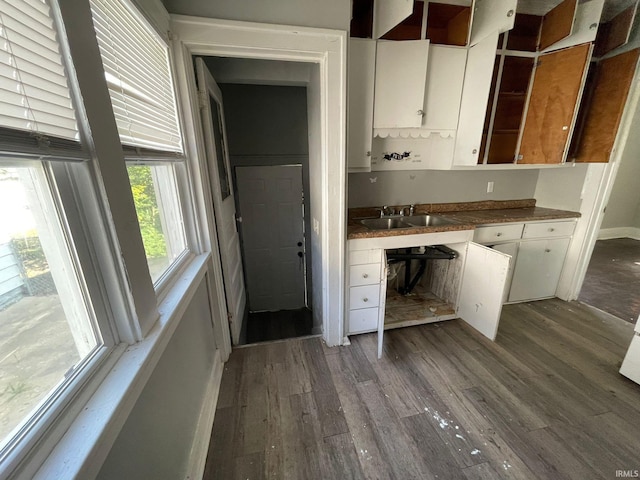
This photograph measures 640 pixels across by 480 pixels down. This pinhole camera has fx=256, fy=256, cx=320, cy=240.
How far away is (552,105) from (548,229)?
110cm

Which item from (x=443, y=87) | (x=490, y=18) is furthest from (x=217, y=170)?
(x=490, y=18)

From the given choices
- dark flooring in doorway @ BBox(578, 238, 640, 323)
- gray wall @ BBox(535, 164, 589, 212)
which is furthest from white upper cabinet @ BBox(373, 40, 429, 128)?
dark flooring in doorway @ BBox(578, 238, 640, 323)

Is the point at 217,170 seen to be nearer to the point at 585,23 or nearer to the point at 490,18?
the point at 490,18

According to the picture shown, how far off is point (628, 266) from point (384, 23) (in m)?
4.41

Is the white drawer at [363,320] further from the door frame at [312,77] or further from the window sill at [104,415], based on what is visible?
the window sill at [104,415]

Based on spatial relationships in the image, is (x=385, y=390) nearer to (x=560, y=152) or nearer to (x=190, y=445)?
(x=190, y=445)

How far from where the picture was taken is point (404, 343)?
6.91 ft

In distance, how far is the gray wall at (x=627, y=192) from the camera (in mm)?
4113

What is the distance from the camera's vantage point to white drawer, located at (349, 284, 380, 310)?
2062 millimetres

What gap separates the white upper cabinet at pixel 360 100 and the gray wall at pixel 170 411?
1.49 metres

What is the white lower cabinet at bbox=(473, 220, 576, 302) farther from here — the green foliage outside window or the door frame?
the green foliage outside window

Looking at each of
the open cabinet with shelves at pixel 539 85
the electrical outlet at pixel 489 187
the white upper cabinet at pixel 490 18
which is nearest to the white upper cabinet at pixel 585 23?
the open cabinet with shelves at pixel 539 85

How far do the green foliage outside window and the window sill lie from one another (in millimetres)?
351

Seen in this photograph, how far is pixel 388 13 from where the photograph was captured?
1720 mm
